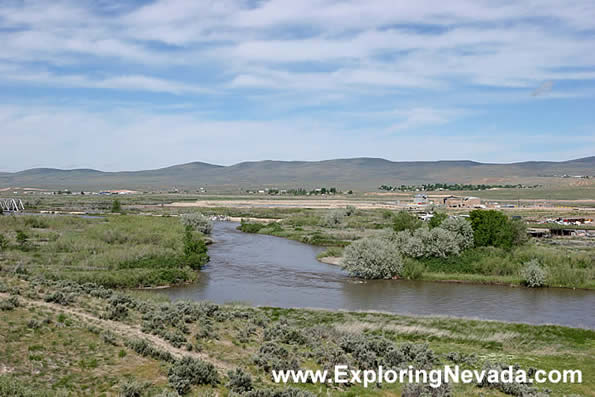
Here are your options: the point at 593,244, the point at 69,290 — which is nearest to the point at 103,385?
the point at 69,290

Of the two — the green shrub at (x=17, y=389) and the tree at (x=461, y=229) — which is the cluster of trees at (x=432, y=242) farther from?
the green shrub at (x=17, y=389)

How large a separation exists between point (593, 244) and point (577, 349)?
29188mm

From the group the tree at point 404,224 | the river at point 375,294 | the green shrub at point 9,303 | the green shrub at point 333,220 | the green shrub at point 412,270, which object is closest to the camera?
the green shrub at point 9,303

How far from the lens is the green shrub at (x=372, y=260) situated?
113 ft

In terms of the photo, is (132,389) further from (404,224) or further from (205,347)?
(404,224)

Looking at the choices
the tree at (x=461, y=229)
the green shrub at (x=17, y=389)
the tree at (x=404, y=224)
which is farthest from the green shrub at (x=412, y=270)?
the green shrub at (x=17, y=389)

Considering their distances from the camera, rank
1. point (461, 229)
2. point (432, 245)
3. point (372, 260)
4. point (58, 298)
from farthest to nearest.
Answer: point (461, 229) < point (432, 245) < point (372, 260) < point (58, 298)

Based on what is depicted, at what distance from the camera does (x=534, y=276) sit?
32438 millimetres

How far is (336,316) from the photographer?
78.7ft

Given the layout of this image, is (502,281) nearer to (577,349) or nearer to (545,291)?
(545,291)

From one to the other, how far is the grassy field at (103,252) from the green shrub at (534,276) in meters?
20.8

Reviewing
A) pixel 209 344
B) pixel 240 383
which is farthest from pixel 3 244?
pixel 240 383

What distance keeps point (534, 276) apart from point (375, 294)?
1020 centimetres

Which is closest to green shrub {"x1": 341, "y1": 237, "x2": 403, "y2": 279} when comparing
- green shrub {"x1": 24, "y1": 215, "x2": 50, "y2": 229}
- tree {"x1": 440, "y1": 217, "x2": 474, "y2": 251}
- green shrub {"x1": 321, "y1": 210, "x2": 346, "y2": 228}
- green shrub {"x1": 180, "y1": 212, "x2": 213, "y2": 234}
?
tree {"x1": 440, "y1": 217, "x2": 474, "y2": 251}
